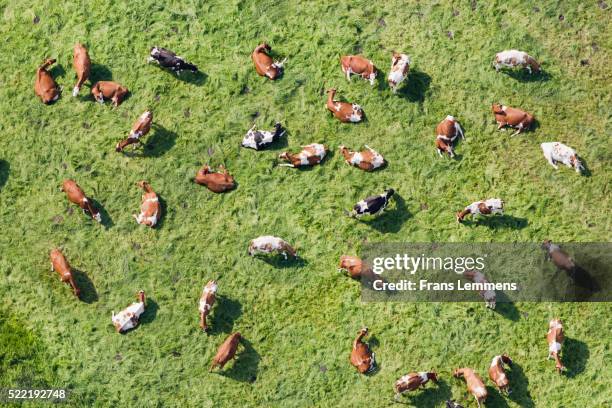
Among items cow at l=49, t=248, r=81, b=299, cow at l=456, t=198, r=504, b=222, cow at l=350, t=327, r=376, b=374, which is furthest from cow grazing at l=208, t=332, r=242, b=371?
cow at l=456, t=198, r=504, b=222

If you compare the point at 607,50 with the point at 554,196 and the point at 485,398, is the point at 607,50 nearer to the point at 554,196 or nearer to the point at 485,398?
the point at 554,196

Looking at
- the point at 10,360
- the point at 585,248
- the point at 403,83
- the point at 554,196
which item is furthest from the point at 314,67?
the point at 10,360

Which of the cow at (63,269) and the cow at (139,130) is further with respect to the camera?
the cow at (139,130)

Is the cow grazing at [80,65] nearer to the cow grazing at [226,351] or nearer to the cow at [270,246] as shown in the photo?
the cow at [270,246]

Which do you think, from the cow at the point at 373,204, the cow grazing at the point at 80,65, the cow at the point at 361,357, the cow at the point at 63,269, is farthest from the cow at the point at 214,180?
the cow at the point at 361,357

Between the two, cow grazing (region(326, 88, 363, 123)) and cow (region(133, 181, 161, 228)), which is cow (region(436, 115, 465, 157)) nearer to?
cow grazing (region(326, 88, 363, 123))

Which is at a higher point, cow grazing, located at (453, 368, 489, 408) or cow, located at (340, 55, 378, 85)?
cow, located at (340, 55, 378, 85)

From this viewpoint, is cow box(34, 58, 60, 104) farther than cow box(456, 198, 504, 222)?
Yes
